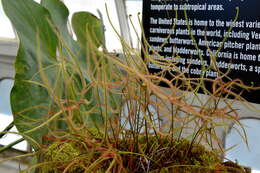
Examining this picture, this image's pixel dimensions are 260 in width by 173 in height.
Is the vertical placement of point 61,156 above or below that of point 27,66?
below

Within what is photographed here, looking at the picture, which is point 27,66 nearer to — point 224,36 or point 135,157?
point 135,157

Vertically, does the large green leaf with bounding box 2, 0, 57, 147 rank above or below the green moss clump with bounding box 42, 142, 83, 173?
above

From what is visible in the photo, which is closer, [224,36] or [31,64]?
[31,64]

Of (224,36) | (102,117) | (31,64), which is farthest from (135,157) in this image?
(224,36)

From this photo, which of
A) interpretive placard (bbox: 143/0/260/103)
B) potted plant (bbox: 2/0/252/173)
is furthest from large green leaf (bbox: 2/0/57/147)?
interpretive placard (bbox: 143/0/260/103)

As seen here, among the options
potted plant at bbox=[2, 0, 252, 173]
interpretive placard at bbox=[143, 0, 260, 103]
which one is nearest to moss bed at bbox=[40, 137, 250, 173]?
potted plant at bbox=[2, 0, 252, 173]

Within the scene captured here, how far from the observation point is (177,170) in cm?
35

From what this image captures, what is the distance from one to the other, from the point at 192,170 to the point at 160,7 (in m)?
0.60

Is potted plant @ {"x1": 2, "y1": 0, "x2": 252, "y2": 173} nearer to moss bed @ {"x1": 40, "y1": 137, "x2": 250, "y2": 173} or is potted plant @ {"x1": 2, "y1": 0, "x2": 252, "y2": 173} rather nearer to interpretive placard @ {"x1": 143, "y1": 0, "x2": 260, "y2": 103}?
moss bed @ {"x1": 40, "y1": 137, "x2": 250, "y2": 173}

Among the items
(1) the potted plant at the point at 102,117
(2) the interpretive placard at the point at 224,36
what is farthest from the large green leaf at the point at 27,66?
(2) the interpretive placard at the point at 224,36

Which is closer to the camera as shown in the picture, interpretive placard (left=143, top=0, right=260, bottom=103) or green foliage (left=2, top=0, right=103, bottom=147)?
green foliage (left=2, top=0, right=103, bottom=147)

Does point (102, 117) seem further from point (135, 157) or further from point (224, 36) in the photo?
point (224, 36)

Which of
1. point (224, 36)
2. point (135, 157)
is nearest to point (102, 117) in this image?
point (135, 157)

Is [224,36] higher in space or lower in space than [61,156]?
higher
